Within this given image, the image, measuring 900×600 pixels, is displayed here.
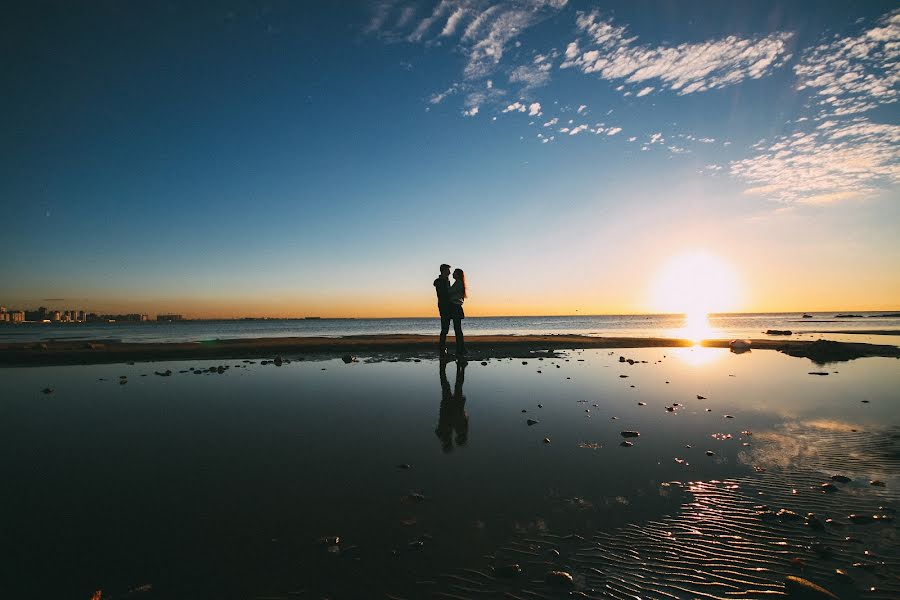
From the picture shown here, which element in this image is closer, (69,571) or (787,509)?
(69,571)

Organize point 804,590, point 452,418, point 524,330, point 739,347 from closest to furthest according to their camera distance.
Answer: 1. point 804,590
2. point 452,418
3. point 739,347
4. point 524,330

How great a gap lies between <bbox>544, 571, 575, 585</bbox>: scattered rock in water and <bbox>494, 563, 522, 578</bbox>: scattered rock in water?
231 mm

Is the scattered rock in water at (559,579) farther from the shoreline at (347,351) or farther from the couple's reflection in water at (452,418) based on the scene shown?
the shoreline at (347,351)

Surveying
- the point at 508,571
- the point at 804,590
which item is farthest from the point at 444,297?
the point at 804,590

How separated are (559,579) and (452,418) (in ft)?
18.1

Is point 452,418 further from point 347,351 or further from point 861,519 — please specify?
point 347,351

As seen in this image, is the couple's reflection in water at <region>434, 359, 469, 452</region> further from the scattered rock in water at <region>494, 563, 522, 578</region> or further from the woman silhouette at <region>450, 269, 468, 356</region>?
the woman silhouette at <region>450, 269, 468, 356</region>

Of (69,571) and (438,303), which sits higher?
(438,303)

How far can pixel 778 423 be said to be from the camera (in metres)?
A: 8.59

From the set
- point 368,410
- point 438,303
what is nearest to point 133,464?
point 368,410

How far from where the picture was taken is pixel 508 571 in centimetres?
360

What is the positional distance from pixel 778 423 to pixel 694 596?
6928mm

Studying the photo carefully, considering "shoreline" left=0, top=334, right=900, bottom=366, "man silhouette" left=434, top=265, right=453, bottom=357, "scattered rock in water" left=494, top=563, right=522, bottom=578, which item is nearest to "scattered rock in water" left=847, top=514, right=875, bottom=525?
"scattered rock in water" left=494, top=563, right=522, bottom=578

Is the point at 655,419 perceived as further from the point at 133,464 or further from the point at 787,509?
the point at 133,464
